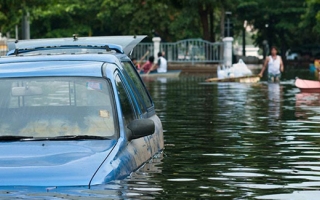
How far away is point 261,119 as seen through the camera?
768 inches

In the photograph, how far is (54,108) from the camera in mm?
9055

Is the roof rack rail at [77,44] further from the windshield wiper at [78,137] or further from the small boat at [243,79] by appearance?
the small boat at [243,79]

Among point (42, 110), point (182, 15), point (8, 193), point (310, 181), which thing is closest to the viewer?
point (8, 193)

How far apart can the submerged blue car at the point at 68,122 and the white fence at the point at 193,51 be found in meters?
58.3

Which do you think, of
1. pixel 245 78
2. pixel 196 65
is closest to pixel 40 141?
pixel 245 78

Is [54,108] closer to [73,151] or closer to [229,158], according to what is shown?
[73,151]

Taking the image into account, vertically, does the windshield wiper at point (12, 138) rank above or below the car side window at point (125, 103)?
below

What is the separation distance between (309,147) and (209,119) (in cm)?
580

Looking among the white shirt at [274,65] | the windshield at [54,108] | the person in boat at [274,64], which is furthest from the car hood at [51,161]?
the white shirt at [274,65]

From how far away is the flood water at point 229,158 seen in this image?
8984 mm

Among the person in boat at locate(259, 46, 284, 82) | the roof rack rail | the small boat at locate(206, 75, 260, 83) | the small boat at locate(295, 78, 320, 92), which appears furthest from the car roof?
the small boat at locate(206, 75, 260, 83)

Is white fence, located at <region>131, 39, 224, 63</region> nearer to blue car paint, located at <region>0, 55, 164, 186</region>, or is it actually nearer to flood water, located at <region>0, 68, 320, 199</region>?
flood water, located at <region>0, 68, 320, 199</region>

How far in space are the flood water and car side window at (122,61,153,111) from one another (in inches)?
25.3

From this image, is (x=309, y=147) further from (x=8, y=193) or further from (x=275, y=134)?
(x=8, y=193)
